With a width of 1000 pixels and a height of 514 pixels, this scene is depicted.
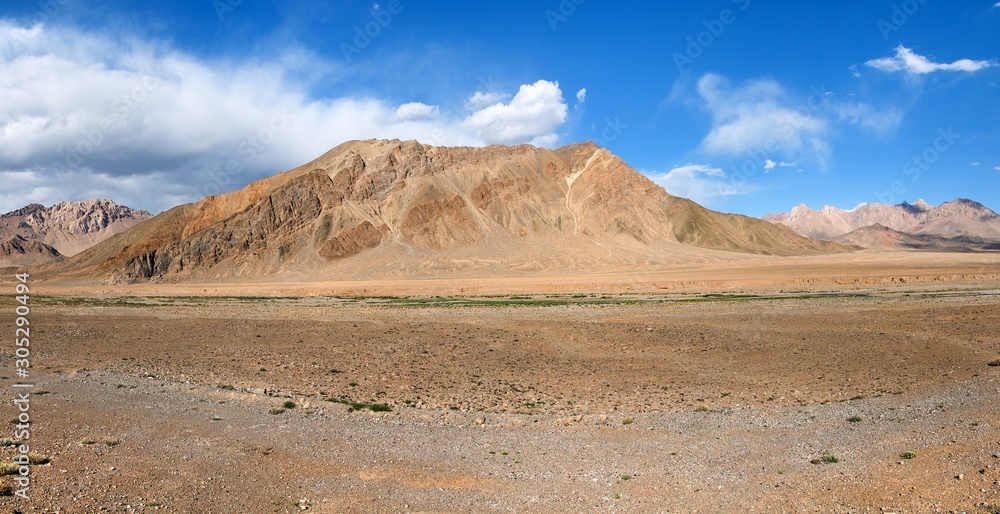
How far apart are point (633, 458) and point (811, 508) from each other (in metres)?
2.87

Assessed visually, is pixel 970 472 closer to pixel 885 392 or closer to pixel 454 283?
pixel 885 392

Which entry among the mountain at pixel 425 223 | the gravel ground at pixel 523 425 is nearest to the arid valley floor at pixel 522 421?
the gravel ground at pixel 523 425

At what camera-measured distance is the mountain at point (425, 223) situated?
119750 mm

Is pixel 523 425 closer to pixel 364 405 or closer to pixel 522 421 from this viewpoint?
pixel 522 421

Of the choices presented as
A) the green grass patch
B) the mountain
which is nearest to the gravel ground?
the green grass patch

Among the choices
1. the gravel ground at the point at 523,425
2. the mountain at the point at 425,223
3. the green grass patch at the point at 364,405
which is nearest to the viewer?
the gravel ground at the point at 523,425

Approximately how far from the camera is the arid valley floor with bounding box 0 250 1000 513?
27.5 ft

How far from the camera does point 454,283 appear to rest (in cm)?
9025

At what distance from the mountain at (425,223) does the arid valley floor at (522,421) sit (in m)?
87.5

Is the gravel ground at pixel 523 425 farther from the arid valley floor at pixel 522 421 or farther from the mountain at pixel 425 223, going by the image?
the mountain at pixel 425 223

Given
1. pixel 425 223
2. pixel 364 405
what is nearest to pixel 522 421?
pixel 364 405

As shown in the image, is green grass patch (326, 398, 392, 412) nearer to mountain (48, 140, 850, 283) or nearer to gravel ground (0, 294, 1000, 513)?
gravel ground (0, 294, 1000, 513)

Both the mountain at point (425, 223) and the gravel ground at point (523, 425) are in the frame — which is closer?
the gravel ground at point (523, 425)

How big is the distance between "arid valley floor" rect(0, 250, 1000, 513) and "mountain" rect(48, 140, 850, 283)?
287ft
